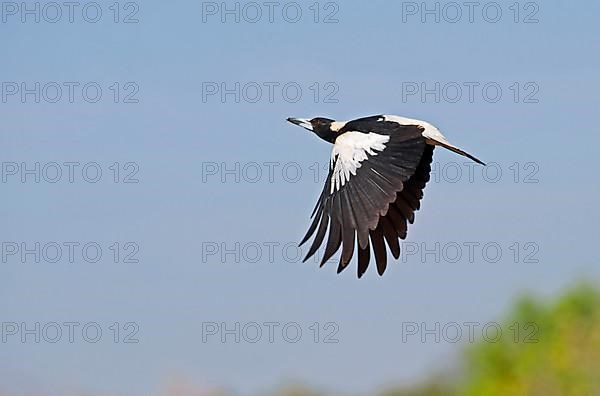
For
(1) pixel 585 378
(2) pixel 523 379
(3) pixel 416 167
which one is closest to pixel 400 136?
(3) pixel 416 167

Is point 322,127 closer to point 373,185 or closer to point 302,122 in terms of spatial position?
point 302,122

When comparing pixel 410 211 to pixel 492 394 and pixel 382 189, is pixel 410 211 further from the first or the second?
pixel 492 394

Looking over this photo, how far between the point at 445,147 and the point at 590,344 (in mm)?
15763

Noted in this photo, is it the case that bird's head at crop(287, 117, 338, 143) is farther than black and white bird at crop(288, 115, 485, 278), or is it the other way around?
bird's head at crop(287, 117, 338, 143)

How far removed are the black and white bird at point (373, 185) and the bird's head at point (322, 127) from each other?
0.04 meters

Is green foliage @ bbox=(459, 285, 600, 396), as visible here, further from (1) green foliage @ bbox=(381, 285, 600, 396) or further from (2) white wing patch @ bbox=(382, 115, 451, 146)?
(2) white wing patch @ bbox=(382, 115, 451, 146)

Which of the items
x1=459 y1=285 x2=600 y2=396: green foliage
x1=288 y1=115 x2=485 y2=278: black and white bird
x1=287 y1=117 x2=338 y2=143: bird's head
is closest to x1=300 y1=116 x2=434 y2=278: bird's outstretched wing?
x1=288 y1=115 x2=485 y2=278: black and white bird

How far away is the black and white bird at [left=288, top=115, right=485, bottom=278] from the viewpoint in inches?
260

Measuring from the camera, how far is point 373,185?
6.73 metres

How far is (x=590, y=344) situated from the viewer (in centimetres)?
2212

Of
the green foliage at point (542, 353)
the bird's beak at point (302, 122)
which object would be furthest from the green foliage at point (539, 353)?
the bird's beak at point (302, 122)

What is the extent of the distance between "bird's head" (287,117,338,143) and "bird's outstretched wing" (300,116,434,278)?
0.69 ft

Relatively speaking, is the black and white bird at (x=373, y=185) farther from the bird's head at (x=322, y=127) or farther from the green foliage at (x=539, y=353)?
the green foliage at (x=539, y=353)

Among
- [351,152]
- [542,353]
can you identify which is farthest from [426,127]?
[542,353]
